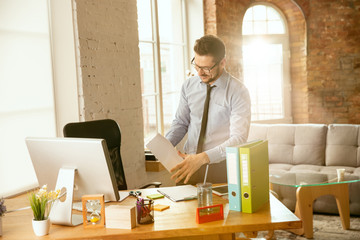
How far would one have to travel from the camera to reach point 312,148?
16.6 feet

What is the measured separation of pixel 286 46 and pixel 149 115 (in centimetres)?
331

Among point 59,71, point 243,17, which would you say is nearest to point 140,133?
point 59,71

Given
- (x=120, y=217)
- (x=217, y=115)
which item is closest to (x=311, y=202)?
(x=217, y=115)

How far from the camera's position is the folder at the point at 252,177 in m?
1.98

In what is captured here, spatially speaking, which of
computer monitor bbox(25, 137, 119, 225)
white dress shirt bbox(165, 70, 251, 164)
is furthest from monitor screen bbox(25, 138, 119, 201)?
white dress shirt bbox(165, 70, 251, 164)

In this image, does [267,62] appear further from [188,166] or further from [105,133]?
Answer: [188,166]

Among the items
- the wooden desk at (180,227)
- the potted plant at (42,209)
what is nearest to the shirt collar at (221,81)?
the wooden desk at (180,227)

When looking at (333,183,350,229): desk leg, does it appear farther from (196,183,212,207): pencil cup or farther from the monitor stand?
the monitor stand

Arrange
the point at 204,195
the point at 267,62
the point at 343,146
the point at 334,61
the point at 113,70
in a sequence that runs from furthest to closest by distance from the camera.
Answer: the point at 267,62, the point at 334,61, the point at 343,146, the point at 113,70, the point at 204,195

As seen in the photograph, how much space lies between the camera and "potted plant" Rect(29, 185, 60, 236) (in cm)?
188

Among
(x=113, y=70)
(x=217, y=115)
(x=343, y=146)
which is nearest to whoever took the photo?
(x=217, y=115)

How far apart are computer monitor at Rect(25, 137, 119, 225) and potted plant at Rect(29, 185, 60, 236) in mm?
76

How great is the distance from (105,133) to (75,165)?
943mm

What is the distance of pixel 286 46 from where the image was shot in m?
7.00
